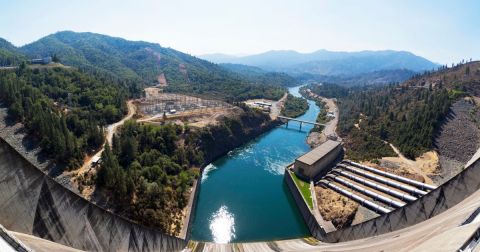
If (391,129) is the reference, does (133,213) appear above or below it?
below

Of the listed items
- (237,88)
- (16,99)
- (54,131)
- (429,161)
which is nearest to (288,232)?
(429,161)

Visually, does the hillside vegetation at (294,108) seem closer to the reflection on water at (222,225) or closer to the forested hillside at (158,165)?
the forested hillside at (158,165)

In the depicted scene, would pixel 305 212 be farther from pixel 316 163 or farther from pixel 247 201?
pixel 316 163

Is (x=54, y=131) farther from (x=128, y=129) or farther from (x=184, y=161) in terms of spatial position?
(x=184, y=161)

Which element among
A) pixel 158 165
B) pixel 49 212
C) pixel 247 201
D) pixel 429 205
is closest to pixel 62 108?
pixel 158 165

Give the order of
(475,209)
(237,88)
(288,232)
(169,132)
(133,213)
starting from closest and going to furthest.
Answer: (475,209), (133,213), (288,232), (169,132), (237,88)

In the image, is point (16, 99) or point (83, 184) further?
point (16, 99)

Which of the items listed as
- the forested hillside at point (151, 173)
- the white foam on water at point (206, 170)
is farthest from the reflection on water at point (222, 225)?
the white foam on water at point (206, 170)
